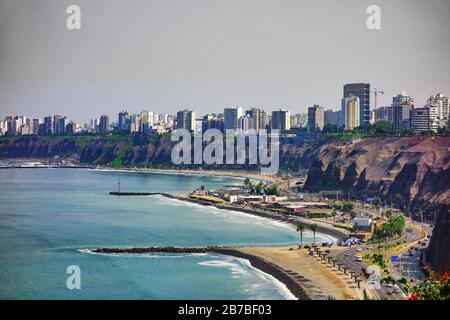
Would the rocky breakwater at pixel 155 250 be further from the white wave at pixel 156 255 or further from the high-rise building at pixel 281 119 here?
the high-rise building at pixel 281 119

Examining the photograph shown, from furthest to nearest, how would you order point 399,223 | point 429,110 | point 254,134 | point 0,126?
1. point 0,126
2. point 254,134
3. point 429,110
4. point 399,223

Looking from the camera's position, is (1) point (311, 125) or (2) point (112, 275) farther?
(1) point (311, 125)

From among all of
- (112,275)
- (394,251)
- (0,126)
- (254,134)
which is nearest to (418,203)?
(394,251)

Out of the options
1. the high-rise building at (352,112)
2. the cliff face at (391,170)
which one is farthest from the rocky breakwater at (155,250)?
the high-rise building at (352,112)

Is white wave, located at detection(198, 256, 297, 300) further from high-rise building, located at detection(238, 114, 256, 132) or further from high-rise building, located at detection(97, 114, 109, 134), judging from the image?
high-rise building, located at detection(97, 114, 109, 134)

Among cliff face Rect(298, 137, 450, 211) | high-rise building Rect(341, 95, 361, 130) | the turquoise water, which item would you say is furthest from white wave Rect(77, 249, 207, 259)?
high-rise building Rect(341, 95, 361, 130)

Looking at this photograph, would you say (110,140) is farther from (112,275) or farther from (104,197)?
(112,275)

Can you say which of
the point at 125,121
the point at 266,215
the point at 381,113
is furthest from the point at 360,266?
the point at 125,121
